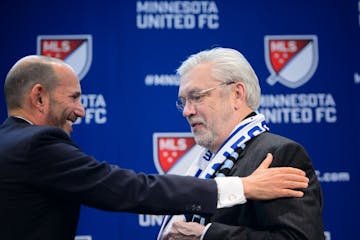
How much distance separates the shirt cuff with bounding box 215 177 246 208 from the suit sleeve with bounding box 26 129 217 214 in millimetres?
17

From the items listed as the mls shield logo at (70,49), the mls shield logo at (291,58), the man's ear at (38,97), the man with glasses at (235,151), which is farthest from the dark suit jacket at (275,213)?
the mls shield logo at (70,49)

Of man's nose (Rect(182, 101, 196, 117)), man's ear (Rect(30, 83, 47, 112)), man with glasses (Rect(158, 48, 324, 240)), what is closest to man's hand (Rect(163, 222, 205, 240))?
man with glasses (Rect(158, 48, 324, 240))

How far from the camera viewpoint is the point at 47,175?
144cm

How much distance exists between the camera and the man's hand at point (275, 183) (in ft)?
4.72

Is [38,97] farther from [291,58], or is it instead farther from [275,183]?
[291,58]

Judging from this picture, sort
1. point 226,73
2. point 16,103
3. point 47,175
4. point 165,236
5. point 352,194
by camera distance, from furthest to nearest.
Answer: point 352,194, point 226,73, point 165,236, point 16,103, point 47,175

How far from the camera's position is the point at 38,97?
5.22ft

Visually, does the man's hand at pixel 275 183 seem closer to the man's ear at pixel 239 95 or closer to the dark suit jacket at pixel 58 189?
the dark suit jacket at pixel 58 189

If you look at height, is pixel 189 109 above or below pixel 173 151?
above

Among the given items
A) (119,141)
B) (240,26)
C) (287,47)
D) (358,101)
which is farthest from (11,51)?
(358,101)

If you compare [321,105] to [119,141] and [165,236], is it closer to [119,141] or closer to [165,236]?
[119,141]

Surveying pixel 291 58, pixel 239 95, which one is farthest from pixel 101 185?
pixel 291 58

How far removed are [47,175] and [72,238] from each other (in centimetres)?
21

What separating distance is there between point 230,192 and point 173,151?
1.60 meters
